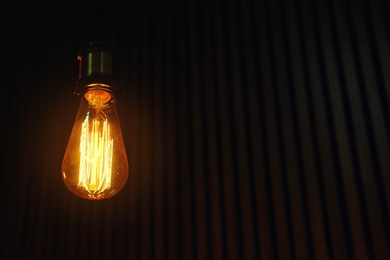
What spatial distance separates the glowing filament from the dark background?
0.55 meters

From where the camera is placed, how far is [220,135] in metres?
2.64

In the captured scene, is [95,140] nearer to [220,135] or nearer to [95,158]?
[95,158]

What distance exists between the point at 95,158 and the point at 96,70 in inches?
15.6

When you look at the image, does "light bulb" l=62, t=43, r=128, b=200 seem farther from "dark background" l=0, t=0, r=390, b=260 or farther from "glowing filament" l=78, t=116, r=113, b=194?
"dark background" l=0, t=0, r=390, b=260

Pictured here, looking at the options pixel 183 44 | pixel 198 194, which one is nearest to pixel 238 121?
pixel 198 194

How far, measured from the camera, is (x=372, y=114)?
7.94 feet

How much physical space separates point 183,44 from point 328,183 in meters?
1.29

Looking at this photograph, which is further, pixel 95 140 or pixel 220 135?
pixel 220 135

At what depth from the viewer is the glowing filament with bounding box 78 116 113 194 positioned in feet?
6.16

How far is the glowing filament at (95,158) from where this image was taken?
6.16 ft

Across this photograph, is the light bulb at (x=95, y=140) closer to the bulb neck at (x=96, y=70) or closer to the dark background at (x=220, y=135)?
the bulb neck at (x=96, y=70)

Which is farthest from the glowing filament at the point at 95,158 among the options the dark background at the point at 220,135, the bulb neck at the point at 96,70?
the dark background at the point at 220,135

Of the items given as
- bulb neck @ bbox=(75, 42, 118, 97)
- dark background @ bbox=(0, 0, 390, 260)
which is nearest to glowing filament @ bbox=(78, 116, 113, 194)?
bulb neck @ bbox=(75, 42, 118, 97)

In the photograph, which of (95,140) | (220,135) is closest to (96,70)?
(95,140)
